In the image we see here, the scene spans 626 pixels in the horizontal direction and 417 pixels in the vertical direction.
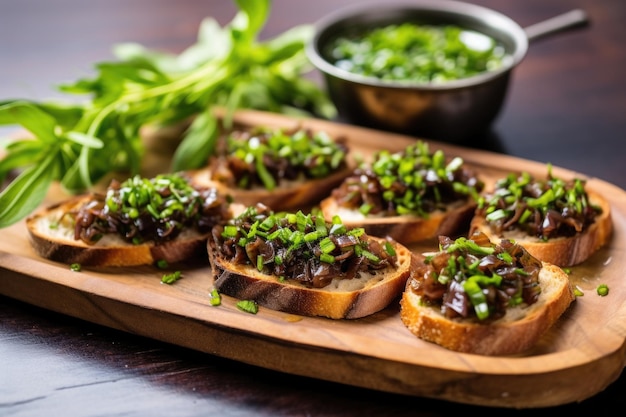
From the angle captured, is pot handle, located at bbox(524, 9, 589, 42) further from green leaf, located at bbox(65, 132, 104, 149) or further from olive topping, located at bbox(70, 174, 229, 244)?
green leaf, located at bbox(65, 132, 104, 149)

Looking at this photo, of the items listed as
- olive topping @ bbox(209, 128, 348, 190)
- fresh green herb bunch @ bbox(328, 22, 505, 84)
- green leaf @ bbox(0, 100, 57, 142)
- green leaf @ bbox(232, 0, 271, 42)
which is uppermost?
green leaf @ bbox(232, 0, 271, 42)

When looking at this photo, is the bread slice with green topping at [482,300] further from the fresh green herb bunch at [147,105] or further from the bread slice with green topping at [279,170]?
the fresh green herb bunch at [147,105]

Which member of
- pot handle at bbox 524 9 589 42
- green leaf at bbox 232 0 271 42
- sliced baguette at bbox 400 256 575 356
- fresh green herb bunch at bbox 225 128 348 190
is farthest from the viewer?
pot handle at bbox 524 9 589 42

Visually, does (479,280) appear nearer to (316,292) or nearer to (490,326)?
(490,326)

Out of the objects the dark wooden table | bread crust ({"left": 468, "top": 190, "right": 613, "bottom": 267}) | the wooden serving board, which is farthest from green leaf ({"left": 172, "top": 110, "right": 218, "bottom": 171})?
bread crust ({"left": 468, "top": 190, "right": 613, "bottom": 267})

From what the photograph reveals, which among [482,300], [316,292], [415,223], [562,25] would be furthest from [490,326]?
[562,25]

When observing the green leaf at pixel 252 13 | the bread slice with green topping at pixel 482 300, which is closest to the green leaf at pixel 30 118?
the green leaf at pixel 252 13
